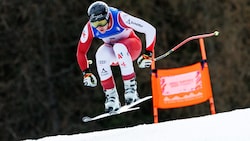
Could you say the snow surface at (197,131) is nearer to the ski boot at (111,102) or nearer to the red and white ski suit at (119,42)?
the ski boot at (111,102)

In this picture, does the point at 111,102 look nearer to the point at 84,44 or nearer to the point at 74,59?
the point at 84,44

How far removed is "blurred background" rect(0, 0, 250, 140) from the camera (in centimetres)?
1104

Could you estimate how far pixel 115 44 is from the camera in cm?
543

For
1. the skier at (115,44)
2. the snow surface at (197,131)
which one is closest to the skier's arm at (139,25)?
the skier at (115,44)

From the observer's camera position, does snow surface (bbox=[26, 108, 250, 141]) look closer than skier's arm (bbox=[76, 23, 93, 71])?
Yes

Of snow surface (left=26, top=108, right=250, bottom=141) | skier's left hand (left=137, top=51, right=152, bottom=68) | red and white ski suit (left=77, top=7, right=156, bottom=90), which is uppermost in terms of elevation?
red and white ski suit (left=77, top=7, right=156, bottom=90)

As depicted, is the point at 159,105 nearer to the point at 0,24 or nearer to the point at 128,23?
the point at 128,23

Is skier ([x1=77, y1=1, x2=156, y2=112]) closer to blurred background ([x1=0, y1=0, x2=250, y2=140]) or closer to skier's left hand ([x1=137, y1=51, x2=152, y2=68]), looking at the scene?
skier's left hand ([x1=137, y1=51, x2=152, y2=68])

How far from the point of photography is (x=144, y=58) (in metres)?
5.47

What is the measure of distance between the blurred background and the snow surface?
5360mm

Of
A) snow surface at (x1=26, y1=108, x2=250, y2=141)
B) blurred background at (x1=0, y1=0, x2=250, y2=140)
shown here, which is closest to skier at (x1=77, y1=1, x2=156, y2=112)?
snow surface at (x1=26, y1=108, x2=250, y2=141)

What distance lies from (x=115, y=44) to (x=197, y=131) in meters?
0.91

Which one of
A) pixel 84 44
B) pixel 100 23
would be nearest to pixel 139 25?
pixel 100 23

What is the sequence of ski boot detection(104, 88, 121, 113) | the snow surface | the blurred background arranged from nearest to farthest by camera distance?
the snow surface, ski boot detection(104, 88, 121, 113), the blurred background
